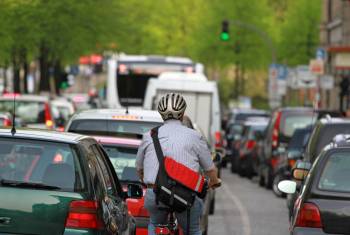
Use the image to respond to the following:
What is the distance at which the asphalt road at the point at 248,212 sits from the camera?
54.6 ft

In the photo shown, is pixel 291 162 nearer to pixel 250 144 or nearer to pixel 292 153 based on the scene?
pixel 292 153

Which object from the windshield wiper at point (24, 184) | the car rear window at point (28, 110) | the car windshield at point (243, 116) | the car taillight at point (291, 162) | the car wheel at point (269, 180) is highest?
the windshield wiper at point (24, 184)

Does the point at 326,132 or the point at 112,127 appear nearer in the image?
the point at 112,127

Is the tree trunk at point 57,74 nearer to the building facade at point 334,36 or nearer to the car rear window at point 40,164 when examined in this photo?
the building facade at point 334,36

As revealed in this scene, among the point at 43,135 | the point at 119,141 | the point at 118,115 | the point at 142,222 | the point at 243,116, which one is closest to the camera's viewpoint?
the point at 43,135

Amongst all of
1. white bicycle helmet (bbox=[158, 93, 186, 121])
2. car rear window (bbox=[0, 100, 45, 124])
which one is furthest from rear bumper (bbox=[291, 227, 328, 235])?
car rear window (bbox=[0, 100, 45, 124])

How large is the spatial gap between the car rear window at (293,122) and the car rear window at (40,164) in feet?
58.9

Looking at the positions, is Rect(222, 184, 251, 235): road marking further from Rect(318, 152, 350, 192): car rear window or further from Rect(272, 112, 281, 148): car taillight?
Rect(318, 152, 350, 192): car rear window

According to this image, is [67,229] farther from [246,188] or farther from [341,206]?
[246,188]

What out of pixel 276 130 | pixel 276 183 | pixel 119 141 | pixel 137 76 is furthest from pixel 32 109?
pixel 119 141

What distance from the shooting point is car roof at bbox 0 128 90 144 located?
26.8 feet

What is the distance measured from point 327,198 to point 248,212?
36.1ft

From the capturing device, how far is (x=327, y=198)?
30.2 ft

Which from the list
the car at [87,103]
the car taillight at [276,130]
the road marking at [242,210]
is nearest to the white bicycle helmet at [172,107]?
the road marking at [242,210]
